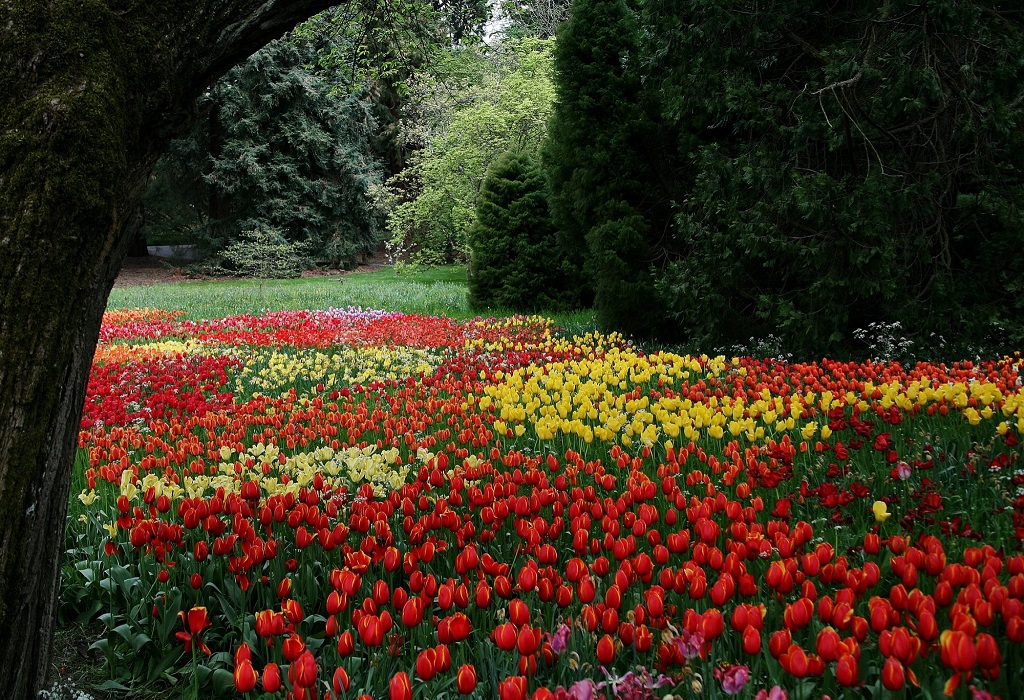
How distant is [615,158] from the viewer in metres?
8.24

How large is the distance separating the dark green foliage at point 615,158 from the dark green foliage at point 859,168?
2.91 feet

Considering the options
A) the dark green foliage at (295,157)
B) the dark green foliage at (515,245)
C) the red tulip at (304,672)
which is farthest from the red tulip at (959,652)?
the dark green foliage at (295,157)

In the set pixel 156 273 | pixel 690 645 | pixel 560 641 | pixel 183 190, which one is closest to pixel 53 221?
pixel 560 641

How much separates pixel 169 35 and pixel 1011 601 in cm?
268

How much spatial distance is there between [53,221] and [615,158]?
719 centimetres

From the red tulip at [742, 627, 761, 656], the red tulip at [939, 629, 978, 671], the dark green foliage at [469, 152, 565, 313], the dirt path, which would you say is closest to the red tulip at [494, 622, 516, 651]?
the red tulip at [742, 627, 761, 656]

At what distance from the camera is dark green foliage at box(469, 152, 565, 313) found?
40.5 ft

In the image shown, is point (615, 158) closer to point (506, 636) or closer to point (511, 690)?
point (506, 636)

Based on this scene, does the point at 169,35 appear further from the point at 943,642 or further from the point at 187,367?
the point at 187,367

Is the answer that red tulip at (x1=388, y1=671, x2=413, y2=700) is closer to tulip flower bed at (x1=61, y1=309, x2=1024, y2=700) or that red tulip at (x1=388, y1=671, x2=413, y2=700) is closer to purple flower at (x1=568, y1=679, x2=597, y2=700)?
tulip flower bed at (x1=61, y1=309, x2=1024, y2=700)

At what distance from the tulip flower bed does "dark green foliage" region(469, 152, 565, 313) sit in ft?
23.0

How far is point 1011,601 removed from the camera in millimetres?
1605

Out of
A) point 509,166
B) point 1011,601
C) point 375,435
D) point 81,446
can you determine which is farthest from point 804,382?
point 509,166

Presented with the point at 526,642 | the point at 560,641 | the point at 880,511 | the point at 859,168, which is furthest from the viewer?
the point at 859,168
